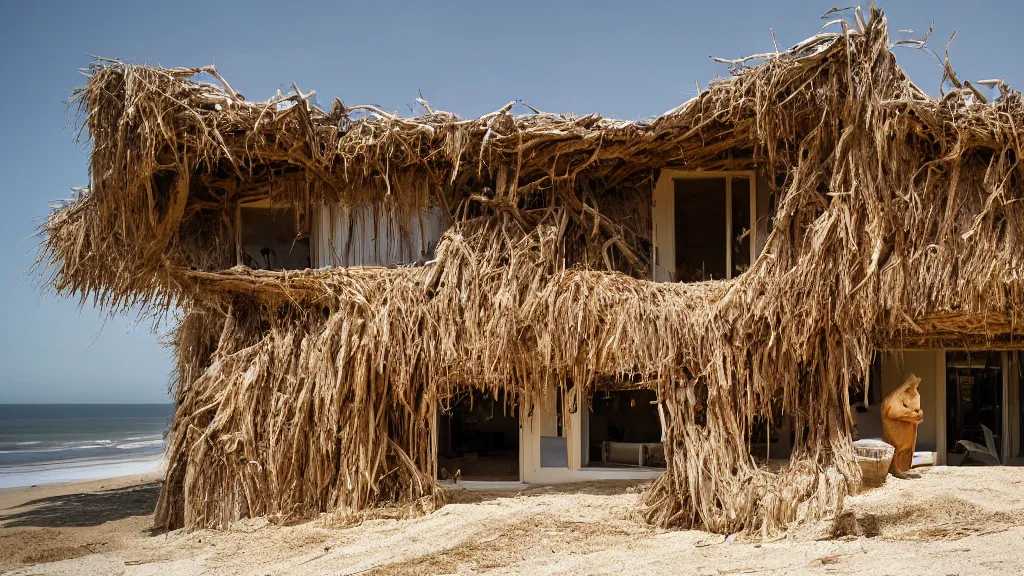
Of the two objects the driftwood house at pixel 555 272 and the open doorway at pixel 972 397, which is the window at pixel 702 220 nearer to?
the driftwood house at pixel 555 272

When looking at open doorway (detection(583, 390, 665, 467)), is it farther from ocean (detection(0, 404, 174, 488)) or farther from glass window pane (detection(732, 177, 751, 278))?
ocean (detection(0, 404, 174, 488))

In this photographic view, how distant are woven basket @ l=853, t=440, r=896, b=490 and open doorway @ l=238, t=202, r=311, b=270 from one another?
693 centimetres

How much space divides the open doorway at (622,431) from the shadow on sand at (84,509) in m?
5.97

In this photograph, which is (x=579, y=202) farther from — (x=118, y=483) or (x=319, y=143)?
(x=118, y=483)

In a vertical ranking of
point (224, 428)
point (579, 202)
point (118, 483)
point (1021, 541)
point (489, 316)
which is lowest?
point (118, 483)

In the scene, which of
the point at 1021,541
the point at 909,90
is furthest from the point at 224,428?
the point at 909,90

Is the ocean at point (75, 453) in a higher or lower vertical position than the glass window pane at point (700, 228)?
lower

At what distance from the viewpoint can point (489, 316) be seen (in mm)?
8250

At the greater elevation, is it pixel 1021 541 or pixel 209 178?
pixel 209 178

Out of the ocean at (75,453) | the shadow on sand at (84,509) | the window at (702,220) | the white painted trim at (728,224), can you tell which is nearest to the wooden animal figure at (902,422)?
the window at (702,220)

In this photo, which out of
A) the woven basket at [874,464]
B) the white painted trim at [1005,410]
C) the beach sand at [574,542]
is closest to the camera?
the beach sand at [574,542]

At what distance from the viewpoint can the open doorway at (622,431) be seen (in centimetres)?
932

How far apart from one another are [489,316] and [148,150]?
12.5ft

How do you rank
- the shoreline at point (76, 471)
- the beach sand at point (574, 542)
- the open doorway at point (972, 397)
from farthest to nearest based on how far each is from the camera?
the shoreline at point (76, 471) < the open doorway at point (972, 397) < the beach sand at point (574, 542)
